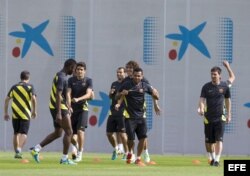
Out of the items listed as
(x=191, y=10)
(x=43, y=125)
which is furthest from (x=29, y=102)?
(x=191, y=10)

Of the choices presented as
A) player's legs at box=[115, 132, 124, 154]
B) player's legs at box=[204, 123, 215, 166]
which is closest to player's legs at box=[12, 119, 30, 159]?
player's legs at box=[115, 132, 124, 154]

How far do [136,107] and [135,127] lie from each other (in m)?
0.41

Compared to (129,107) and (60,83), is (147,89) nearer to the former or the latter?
(129,107)

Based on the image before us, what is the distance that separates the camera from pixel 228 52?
2977 cm

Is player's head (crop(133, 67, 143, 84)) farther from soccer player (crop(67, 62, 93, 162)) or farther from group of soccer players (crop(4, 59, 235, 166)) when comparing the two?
soccer player (crop(67, 62, 93, 162))

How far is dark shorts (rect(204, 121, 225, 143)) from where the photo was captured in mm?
22547

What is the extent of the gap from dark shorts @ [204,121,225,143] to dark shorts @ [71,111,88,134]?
262 cm

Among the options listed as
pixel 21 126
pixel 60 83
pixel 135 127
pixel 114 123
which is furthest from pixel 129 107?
pixel 21 126

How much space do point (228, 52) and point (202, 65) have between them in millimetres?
795

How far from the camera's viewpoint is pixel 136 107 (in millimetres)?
22438

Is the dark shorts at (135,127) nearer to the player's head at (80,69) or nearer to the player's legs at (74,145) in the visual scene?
the player's legs at (74,145)

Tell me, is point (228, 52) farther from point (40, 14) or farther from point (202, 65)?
point (40, 14)

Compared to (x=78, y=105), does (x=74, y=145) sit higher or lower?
lower

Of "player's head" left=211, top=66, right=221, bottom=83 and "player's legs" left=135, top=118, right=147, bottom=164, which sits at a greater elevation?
"player's head" left=211, top=66, right=221, bottom=83
